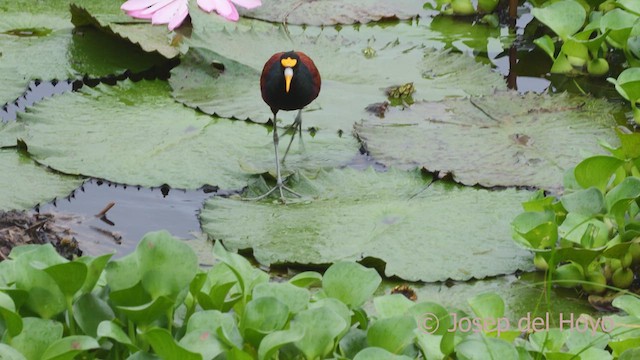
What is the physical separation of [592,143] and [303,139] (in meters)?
0.99

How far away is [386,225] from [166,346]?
1.52 meters

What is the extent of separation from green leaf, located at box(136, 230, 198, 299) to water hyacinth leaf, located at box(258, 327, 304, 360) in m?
0.18

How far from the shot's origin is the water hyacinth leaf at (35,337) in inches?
73.5

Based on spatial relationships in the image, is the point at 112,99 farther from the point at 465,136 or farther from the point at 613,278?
the point at 613,278

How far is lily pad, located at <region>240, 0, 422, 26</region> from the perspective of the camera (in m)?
4.92

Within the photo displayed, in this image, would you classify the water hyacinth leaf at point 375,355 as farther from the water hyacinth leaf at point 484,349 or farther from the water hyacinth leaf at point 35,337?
the water hyacinth leaf at point 35,337

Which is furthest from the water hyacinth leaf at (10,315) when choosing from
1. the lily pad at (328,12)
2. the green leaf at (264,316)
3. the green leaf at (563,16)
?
the lily pad at (328,12)

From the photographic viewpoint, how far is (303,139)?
3.84 metres

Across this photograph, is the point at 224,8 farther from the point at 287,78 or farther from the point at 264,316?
the point at 264,316

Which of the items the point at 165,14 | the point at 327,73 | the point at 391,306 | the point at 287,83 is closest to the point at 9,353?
the point at 391,306

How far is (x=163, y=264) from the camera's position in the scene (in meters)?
1.90

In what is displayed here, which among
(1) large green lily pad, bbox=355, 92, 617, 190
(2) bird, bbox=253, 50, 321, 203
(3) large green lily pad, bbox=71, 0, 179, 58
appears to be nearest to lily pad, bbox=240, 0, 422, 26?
(3) large green lily pad, bbox=71, 0, 179, 58

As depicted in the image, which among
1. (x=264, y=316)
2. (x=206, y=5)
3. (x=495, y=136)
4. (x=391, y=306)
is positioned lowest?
(x=495, y=136)

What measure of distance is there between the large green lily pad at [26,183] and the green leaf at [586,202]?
1521 mm
